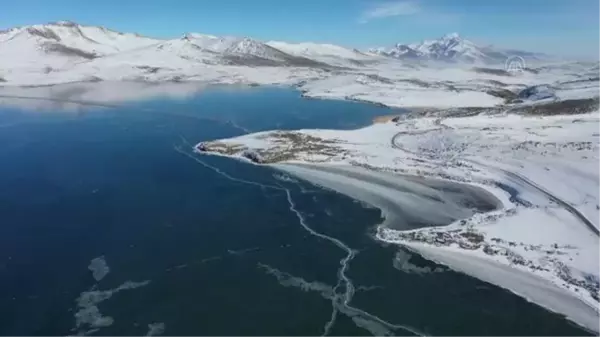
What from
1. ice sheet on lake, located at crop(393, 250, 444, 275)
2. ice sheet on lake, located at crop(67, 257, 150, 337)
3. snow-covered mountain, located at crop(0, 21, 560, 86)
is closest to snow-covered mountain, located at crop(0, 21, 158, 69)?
snow-covered mountain, located at crop(0, 21, 560, 86)

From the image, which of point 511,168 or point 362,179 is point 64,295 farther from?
point 511,168

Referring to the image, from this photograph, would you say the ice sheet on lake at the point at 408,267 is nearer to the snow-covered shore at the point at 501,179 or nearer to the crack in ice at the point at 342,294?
the snow-covered shore at the point at 501,179

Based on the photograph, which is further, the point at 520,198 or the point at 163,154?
the point at 163,154

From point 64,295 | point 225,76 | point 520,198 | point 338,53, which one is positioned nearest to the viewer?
point 64,295

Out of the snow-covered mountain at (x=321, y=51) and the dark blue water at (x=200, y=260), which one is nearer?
the dark blue water at (x=200, y=260)

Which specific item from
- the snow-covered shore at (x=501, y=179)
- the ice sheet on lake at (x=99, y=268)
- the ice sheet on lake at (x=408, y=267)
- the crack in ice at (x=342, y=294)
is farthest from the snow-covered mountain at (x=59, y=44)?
the ice sheet on lake at (x=408, y=267)

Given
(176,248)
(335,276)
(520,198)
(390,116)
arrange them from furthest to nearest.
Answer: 1. (390,116)
2. (520,198)
3. (176,248)
4. (335,276)

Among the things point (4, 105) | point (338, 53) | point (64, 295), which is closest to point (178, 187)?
point (64, 295)
